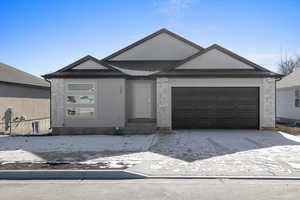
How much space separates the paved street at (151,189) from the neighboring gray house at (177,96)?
744cm

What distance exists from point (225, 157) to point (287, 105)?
14829mm

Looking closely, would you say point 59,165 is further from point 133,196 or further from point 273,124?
point 273,124

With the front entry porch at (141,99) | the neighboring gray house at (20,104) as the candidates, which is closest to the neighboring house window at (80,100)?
the front entry porch at (141,99)

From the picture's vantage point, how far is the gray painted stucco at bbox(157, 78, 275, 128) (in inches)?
516

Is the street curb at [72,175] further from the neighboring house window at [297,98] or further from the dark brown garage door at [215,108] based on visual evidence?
the neighboring house window at [297,98]

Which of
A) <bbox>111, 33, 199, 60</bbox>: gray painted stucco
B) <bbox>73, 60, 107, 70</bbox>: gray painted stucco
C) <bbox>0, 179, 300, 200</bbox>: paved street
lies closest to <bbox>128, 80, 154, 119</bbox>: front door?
<bbox>73, 60, 107, 70</bbox>: gray painted stucco

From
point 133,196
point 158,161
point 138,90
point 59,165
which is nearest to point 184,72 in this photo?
point 138,90

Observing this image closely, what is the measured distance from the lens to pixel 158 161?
22.9 feet

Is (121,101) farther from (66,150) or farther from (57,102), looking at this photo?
(66,150)

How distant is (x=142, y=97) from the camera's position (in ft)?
47.0

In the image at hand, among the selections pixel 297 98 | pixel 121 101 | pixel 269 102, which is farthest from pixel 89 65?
pixel 297 98

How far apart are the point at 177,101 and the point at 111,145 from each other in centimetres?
534

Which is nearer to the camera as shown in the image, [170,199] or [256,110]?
[170,199]

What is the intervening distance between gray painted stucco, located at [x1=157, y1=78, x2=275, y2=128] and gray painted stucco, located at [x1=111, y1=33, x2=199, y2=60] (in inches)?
137
